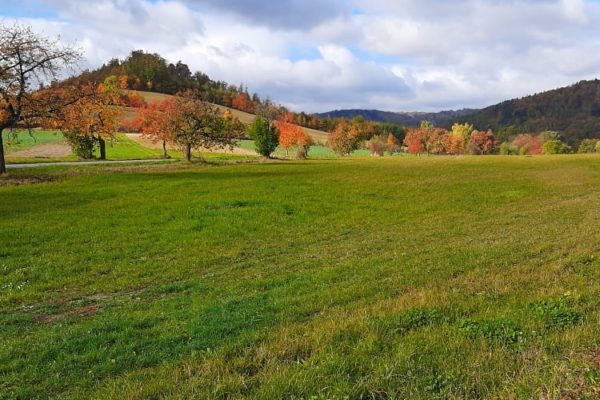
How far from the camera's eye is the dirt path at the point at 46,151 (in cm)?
8506

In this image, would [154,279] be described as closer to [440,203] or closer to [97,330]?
[97,330]

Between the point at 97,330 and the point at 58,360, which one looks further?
the point at 97,330

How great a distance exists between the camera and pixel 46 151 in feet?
293

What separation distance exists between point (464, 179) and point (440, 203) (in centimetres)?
1805

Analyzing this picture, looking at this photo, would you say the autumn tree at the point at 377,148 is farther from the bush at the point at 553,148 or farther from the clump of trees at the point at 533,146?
the bush at the point at 553,148

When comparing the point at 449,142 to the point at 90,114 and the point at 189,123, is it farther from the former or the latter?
the point at 90,114

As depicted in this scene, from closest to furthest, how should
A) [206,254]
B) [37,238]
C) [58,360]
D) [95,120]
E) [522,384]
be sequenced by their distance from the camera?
1. [522,384]
2. [58,360]
3. [206,254]
4. [37,238]
5. [95,120]

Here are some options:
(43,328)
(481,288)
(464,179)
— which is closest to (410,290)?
(481,288)

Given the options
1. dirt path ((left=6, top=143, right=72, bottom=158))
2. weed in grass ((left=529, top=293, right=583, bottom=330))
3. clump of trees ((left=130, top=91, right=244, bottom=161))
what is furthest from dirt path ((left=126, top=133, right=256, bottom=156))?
weed in grass ((left=529, top=293, right=583, bottom=330))

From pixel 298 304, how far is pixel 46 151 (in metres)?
95.4

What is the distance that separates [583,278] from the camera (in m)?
9.26

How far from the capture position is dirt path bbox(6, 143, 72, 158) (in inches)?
3349

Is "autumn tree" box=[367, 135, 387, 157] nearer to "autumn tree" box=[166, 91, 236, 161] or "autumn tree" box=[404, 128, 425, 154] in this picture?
"autumn tree" box=[404, 128, 425, 154]

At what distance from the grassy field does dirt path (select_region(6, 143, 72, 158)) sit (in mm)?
69512
